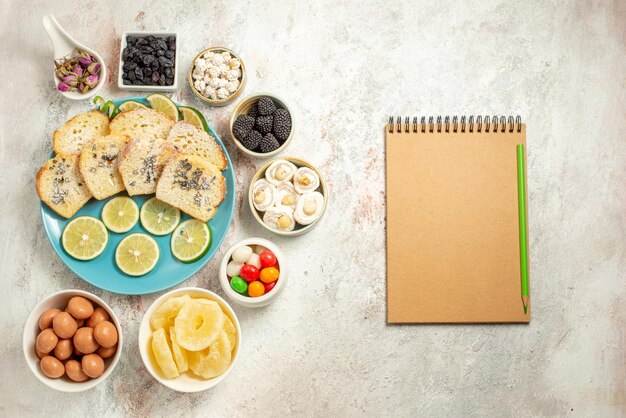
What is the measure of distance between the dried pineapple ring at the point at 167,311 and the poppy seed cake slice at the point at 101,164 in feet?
1.45

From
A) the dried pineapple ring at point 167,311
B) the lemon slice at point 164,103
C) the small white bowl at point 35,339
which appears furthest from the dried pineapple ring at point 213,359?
the lemon slice at point 164,103

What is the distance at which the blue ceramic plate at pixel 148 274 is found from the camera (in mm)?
2057

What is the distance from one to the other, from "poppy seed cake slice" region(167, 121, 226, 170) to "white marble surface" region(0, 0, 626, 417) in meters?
0.13

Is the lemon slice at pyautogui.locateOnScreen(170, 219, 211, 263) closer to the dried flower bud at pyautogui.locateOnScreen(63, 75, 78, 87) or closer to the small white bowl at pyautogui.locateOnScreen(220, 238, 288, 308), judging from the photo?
the small white bowl at pyautogui.locateOnScreen(220, 238, 288, 308)

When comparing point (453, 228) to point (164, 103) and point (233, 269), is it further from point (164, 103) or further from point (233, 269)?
point (164, 103)

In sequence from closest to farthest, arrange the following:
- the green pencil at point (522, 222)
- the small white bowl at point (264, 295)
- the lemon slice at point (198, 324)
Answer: the lemon slice at point (198, 324) → the small white bowl at point (264, 295) → the green pencil at point (522, 222)

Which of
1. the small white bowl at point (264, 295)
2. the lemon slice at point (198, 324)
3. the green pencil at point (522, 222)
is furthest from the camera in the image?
the green pencil at point (522, 222)

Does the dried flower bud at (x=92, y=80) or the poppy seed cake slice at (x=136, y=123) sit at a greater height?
the dried flower bud at (x=92, y=80)

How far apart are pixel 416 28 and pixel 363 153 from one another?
0.51 m

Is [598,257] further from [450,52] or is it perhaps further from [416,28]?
[416,28]

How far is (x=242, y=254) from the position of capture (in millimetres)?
2020

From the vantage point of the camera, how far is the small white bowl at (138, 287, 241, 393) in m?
1.95

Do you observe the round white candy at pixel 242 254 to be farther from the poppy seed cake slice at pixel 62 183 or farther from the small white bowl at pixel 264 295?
the poppy seed cake slice at pixel 62 183

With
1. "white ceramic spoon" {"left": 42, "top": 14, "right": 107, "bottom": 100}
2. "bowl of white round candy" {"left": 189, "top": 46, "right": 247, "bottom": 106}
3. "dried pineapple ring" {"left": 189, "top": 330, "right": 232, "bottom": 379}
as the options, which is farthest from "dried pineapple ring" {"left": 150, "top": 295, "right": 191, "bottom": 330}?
"white ceramic spoon" {"left": 42, "top": 14, "right": 107, "bottom": 100}
